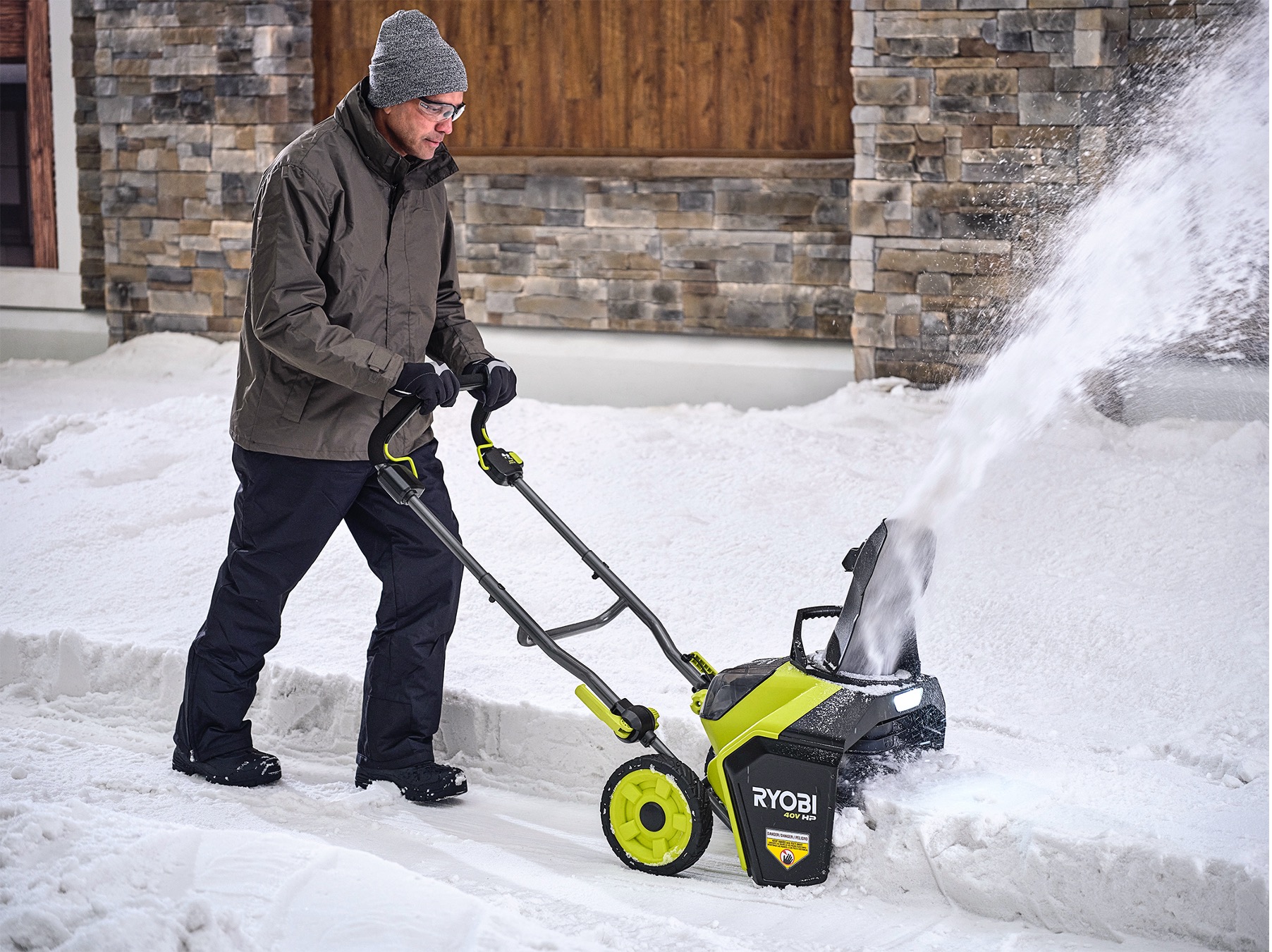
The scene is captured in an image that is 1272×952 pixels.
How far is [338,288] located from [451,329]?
432mm

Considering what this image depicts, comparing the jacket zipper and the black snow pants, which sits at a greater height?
the jacket zipper

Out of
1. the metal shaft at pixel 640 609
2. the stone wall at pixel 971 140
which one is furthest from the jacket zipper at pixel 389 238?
the stone wall at pixel 971 140

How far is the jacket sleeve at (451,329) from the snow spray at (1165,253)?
5.25ft

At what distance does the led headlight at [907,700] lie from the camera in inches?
112

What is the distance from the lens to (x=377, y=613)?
3465 mm

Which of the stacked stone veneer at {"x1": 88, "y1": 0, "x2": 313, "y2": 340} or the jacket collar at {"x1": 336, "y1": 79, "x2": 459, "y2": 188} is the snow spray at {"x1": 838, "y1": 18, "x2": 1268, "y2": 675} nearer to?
the jacket collar at {"x1": 336, "y1": 79, "x2": 459, "y2": 188}

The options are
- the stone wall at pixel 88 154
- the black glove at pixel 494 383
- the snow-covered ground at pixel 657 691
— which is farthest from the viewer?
the stone wall at pixel 88 154

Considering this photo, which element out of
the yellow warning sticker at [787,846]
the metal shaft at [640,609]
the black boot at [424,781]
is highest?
the metal shaft at [640,609]

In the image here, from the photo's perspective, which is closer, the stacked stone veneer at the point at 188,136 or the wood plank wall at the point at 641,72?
the wood plank wall at the point at 641,72

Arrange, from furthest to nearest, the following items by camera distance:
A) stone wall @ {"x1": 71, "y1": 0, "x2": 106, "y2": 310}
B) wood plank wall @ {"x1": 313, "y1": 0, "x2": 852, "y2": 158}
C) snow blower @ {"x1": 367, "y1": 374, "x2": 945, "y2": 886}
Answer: stone wall @ {"x1": 71, "y1": 0, "x2": 106, "y2": 310} → wood plank wall @ {"x1": 313, "y1": 0, "x2": 852, "y2": 158} → snow blower @ {"x1": 367, "y1": 374, "x2": 945, "y2": 886}

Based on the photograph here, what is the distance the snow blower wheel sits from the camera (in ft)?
9.62

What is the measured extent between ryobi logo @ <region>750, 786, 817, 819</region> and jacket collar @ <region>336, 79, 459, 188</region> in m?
1.59

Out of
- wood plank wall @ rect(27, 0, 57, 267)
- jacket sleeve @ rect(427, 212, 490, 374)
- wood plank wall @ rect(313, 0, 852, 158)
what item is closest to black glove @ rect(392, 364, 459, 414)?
jacket sleeve @ rect(427, 212, 490, 374)

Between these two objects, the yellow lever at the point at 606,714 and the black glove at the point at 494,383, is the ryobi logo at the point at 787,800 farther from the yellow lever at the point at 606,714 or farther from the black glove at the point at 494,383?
the black glove at the point at 494,383
